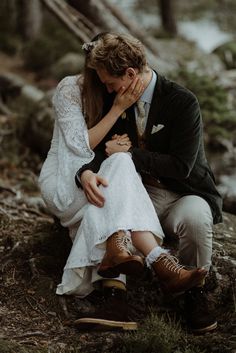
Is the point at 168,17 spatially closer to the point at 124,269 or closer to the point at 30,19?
the point at 30,19

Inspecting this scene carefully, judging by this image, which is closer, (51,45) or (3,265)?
(3,265)

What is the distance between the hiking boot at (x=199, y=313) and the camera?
3.54m

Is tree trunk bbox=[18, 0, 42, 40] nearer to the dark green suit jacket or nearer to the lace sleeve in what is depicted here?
the lace sleeve

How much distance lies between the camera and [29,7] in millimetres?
12141

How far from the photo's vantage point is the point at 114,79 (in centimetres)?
364

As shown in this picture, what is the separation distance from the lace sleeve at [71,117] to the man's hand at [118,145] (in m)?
0.11

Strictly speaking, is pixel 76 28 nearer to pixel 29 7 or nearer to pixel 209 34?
pixel 29 7

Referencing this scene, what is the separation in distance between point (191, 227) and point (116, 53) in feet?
3.26

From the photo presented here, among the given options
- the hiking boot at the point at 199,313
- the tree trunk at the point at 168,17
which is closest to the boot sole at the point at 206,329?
the hiking boot at the point at 199,313

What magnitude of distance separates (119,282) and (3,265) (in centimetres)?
90

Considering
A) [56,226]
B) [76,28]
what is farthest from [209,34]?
[56,226]

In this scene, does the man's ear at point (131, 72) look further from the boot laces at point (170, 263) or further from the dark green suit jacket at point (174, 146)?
the boot laces at point (170, 263)

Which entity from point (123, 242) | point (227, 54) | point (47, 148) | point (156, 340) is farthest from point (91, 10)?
point (156, 340)

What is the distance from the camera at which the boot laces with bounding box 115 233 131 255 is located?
10.8 feet
